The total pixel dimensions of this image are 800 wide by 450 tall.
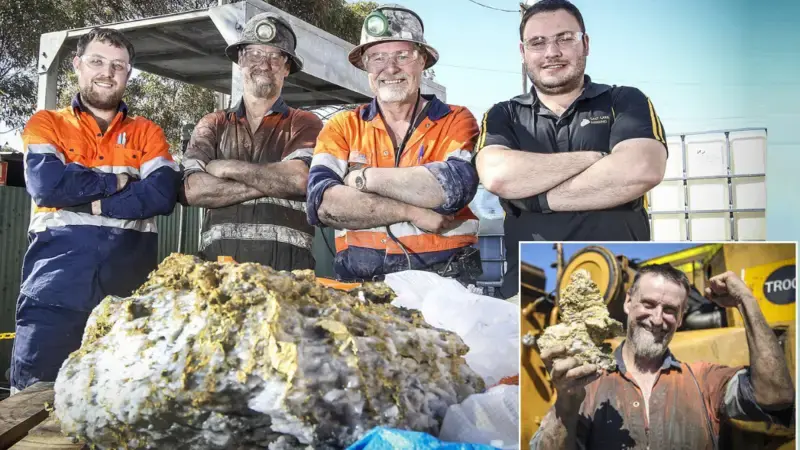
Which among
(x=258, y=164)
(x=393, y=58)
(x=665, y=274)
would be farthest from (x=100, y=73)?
(x=665, y=274)

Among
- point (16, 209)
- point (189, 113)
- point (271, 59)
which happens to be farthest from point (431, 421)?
A: point (189, 113)

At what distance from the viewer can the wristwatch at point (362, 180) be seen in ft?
8.46

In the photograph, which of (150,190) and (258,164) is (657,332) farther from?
(150,190)

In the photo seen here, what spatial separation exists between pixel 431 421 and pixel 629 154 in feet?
4.01

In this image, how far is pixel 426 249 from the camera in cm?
264

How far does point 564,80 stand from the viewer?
2400 millimetres

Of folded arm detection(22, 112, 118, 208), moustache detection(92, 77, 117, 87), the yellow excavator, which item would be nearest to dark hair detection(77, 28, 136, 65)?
moustache detection(92, 77, 117, 87)

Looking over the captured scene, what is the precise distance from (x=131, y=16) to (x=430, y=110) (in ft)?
57.5

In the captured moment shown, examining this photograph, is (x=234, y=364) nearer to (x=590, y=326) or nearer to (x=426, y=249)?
(x=590, y=326)

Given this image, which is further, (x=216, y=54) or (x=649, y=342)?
(x=216, y=54)

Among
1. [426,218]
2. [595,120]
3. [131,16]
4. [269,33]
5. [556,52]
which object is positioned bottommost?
[426,218]

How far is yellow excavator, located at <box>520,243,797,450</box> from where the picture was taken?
115cm

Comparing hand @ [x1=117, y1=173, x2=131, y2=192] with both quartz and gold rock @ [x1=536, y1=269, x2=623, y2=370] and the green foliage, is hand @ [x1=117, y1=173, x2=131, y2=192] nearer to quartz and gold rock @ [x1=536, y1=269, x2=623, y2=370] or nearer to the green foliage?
quartz and gold rock @ [x1=536, y1=269, x2=623, y2=370]

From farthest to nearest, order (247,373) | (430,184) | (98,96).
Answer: (98,96)
(430,184)
(247,373)
